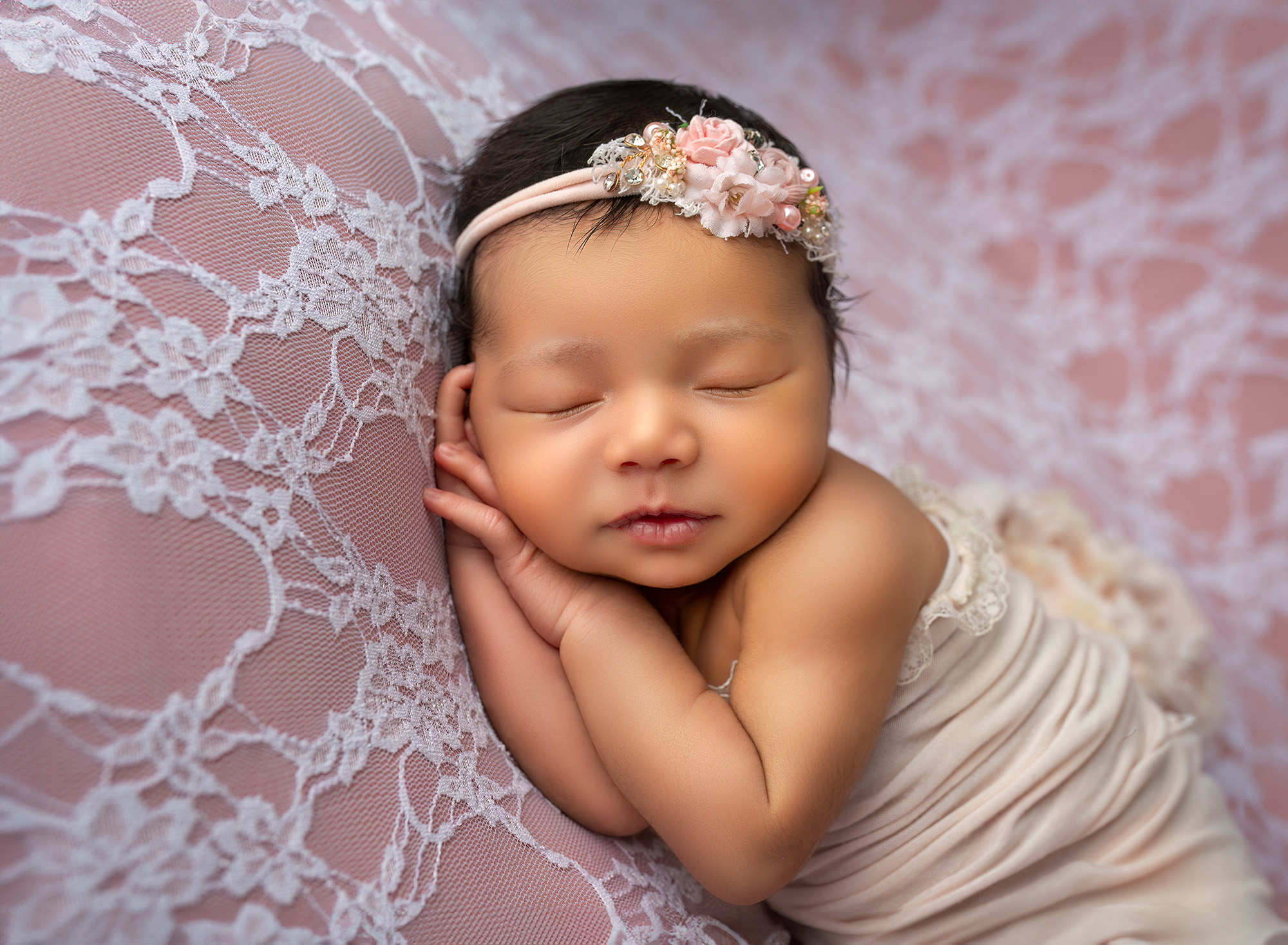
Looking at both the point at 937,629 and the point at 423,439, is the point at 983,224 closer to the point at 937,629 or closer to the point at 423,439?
the point at 937,629

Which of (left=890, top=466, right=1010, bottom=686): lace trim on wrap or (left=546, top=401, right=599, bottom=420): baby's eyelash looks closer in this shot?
(left=546, top=401, right=599, bottom=420): baby's eyelash

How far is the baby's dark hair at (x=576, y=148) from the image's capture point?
1.19 metres

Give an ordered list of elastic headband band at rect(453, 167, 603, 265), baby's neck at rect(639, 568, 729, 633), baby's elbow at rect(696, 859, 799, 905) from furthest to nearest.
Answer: baby's neck at rect(639, 568, 729, 633) → elastic headband band at rect(453, 167, 603, 265) → baby's elbow at rect(696, 859, 799, 905)

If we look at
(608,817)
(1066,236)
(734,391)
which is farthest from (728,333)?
(1066,236)

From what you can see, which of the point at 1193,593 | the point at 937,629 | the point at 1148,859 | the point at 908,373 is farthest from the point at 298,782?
the point at 1193,593

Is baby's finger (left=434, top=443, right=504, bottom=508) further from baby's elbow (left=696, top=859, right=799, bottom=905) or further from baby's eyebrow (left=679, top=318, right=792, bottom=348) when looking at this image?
baby's elbow (left=696, top=859, right=799, bottom=905)

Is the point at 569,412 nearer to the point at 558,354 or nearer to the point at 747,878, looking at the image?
the point at 558,354

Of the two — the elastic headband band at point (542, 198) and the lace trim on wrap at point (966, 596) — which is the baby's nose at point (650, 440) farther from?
the lace trim on wrap at point (966, 596)

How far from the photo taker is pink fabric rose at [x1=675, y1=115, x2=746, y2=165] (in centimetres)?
113

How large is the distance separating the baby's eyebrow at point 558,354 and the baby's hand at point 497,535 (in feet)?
0.41

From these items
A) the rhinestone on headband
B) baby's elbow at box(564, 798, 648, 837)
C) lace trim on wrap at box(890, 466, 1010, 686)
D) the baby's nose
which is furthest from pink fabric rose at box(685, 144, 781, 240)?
baby's elbow at box(564, 798, 648, 837)

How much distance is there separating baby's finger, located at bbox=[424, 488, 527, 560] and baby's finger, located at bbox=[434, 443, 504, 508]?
16 millimetres

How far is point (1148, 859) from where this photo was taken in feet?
4.30

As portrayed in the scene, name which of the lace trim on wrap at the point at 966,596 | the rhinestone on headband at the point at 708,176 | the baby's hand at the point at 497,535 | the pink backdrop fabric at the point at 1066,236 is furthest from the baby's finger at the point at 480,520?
the pink backdrop fabric at the point at 1066,236
